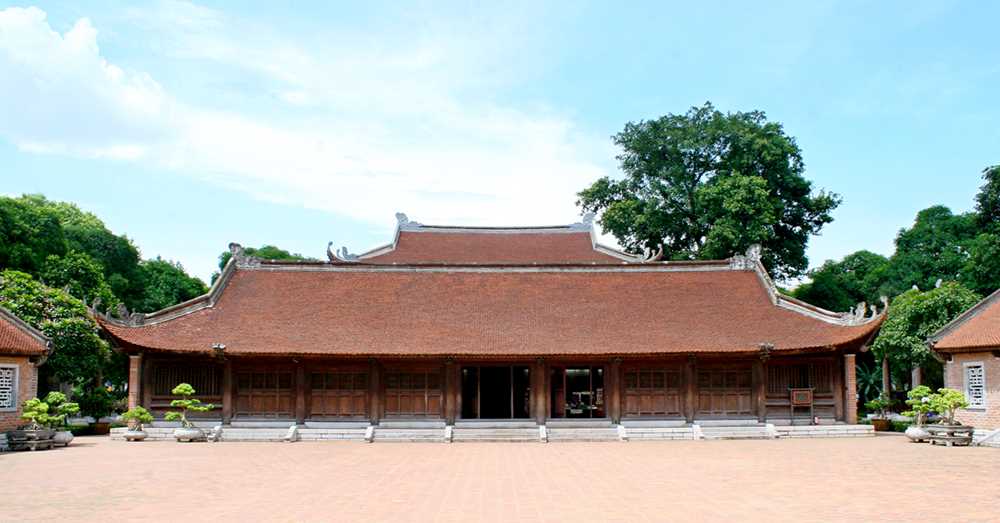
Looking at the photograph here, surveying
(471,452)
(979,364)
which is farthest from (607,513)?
(979,364)

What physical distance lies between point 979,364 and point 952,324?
1.52 meters

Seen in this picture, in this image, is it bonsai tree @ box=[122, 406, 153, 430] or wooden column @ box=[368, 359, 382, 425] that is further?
wooden column @ box=[368, 359, 382, 425]

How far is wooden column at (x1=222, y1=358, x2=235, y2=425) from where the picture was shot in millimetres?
26453

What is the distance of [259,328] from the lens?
2692 cm

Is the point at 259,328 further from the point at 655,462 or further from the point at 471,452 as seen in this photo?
the point at 655,462

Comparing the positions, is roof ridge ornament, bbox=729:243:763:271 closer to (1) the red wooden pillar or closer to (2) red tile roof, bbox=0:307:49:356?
(1) the red wooden pillar

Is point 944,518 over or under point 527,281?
under

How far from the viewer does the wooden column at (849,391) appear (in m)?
26.8

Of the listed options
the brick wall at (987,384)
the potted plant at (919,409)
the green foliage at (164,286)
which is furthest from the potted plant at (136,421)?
the green foliage at (164,286)

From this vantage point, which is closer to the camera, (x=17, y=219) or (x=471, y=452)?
(x=471, y=452)

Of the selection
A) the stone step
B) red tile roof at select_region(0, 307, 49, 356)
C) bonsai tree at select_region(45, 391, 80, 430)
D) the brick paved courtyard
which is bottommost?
the stone step

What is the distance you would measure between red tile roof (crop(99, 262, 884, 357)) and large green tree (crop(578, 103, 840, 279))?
1351 centimetres

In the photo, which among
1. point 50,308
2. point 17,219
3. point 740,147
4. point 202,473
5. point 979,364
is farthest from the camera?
point 740,147

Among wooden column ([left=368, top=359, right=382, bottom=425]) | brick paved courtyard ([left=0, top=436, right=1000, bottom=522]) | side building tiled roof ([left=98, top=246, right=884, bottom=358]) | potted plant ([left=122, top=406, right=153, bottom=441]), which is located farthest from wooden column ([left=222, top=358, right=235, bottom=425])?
wooden column ([left=368, top=359, right=382, bottom=425])
